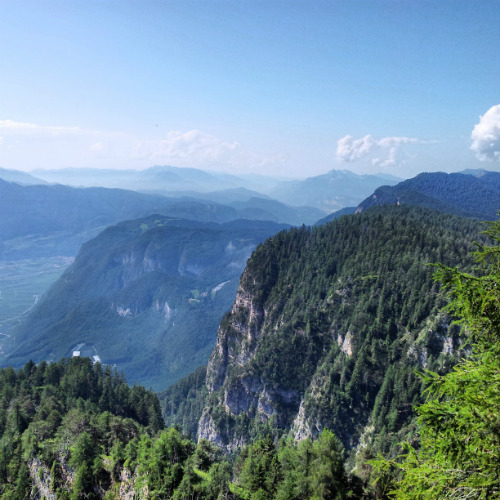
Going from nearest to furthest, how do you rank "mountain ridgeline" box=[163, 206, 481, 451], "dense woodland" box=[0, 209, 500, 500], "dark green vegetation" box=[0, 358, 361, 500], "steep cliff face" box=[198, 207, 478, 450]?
"dense woodland" box=[0, 209, 500, 500]
"dark green vegetation" box=[0, 358, 361, 500]
"mountain ridgeline" box=[163, 206, 481, 451]
"steep cliff face" box=[198, 207, 478, 450]

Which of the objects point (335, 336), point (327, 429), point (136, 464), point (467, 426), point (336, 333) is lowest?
point (335, 336)

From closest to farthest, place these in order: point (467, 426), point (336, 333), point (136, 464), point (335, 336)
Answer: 1. point (467, 426)
2. point (136, 464)
3. point (336, 333)
4. point (335, 336)

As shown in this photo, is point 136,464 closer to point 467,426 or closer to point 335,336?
point 467,426

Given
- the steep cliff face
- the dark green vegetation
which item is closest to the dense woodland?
the dark green vegetation

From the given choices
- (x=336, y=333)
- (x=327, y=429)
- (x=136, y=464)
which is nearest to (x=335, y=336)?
(x=336, y=333)

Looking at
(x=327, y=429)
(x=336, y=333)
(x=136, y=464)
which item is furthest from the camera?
(x=336, y=333)

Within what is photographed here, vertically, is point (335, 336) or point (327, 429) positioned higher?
point (327, 429)

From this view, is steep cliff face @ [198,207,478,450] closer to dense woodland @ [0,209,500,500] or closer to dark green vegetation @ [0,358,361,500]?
dense woodland @ [0,209,500,500]
